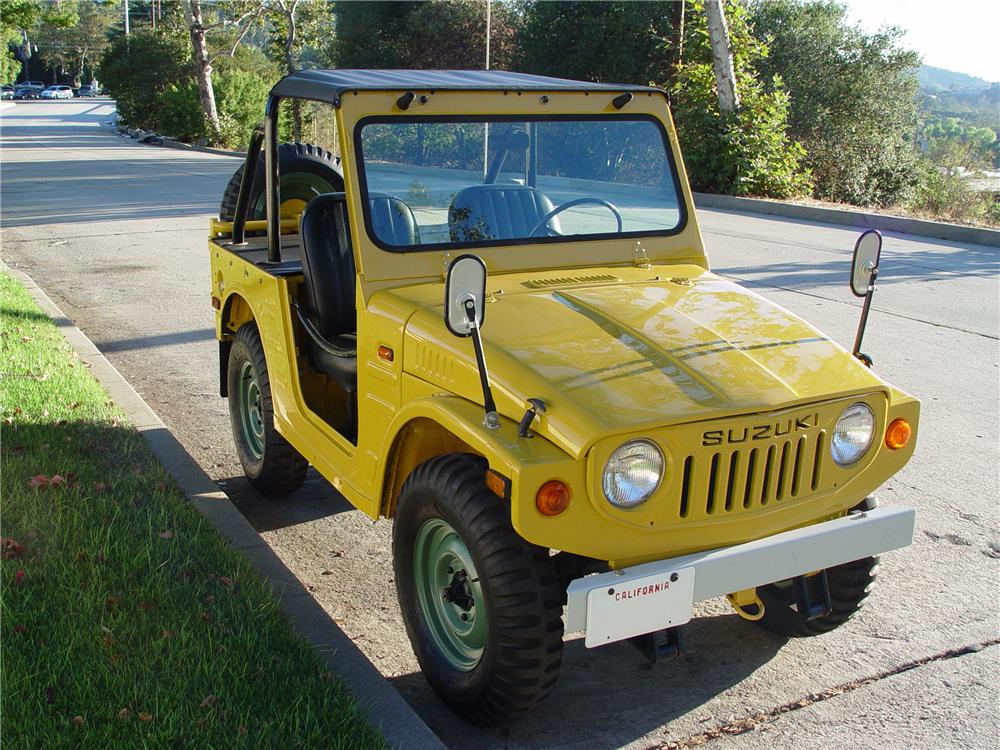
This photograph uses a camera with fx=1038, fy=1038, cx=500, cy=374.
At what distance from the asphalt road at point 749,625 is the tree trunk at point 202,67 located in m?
23.8

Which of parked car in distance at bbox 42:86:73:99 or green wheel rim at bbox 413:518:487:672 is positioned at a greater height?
parked car in distance at bbox 42:86:73:99

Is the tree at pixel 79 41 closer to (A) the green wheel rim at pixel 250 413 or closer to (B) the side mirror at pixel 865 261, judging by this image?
(A) the green wheel rim at pixel 250 413

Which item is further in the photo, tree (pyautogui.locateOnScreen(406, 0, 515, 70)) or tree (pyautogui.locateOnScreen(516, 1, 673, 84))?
tree (pyautogui.locateOnScreen(406, 0, 515, 70))

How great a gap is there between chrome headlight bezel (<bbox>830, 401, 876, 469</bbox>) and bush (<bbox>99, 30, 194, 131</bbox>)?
41428mm

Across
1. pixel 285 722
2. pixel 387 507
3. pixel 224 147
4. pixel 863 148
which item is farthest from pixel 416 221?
pixel 224 147

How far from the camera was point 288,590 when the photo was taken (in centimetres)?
400

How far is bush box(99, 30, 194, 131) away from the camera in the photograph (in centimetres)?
4116

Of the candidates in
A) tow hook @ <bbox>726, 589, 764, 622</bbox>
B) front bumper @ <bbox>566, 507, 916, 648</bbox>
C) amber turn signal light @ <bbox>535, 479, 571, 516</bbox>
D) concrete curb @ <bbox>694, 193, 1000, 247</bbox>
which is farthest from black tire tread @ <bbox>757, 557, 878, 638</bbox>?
concrete curb @ <bbox>694, 193, 1000, 247</bbox>

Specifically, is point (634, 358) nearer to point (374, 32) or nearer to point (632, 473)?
point (632, 473)

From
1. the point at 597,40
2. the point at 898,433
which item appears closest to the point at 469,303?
the point at 898,433

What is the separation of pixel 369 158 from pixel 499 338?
992 mm

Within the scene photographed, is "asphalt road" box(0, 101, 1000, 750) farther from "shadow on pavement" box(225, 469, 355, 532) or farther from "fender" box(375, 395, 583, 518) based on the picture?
"fender" box(375, 395, 583, 518)

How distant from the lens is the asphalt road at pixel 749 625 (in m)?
3.44

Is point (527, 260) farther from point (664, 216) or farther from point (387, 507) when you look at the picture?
point (387, 507)
